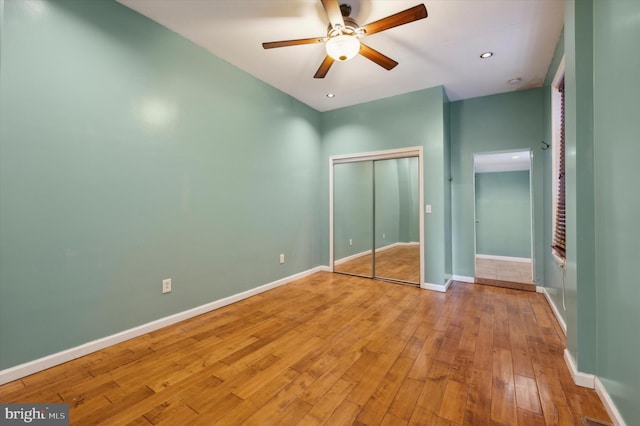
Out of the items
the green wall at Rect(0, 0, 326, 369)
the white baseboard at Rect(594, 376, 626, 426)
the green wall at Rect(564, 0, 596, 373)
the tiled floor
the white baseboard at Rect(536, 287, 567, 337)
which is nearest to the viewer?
the white baseboard at Rect(594, 376, 626, 426)

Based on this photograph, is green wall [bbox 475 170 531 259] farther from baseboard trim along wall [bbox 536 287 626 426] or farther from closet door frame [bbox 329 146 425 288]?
baseboard trim along wall [bbox 536 287 626 426]

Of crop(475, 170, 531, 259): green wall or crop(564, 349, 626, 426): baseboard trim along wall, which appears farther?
crop(475, 170, 531, 259): green wall

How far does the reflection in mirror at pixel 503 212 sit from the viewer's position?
19.4ft

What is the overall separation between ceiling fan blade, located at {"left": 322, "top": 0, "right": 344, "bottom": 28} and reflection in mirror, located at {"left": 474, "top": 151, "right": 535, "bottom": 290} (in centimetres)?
500

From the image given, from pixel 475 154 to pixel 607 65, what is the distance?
9.18 ft

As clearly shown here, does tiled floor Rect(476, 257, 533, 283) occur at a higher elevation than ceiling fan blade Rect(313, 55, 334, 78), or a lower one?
lower

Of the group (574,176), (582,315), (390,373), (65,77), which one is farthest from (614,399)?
(65,77)

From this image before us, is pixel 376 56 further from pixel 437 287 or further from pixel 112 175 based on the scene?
pixel 437 287

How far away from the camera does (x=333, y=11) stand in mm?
1907

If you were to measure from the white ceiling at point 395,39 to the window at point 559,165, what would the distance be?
44 centimetres

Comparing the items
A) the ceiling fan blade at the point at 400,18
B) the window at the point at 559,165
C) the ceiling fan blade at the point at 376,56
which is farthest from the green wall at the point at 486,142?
the ceiling fan blade at the point at 400,18

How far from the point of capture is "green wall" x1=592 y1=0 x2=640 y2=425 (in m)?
1.23

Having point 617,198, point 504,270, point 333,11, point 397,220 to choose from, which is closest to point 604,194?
point 617,198

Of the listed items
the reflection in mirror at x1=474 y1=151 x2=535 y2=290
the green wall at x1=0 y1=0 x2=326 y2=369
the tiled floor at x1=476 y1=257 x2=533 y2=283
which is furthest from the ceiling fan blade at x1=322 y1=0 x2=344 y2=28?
the reflection in mirror at x1=474 y1=151 x2=535 y2=290
